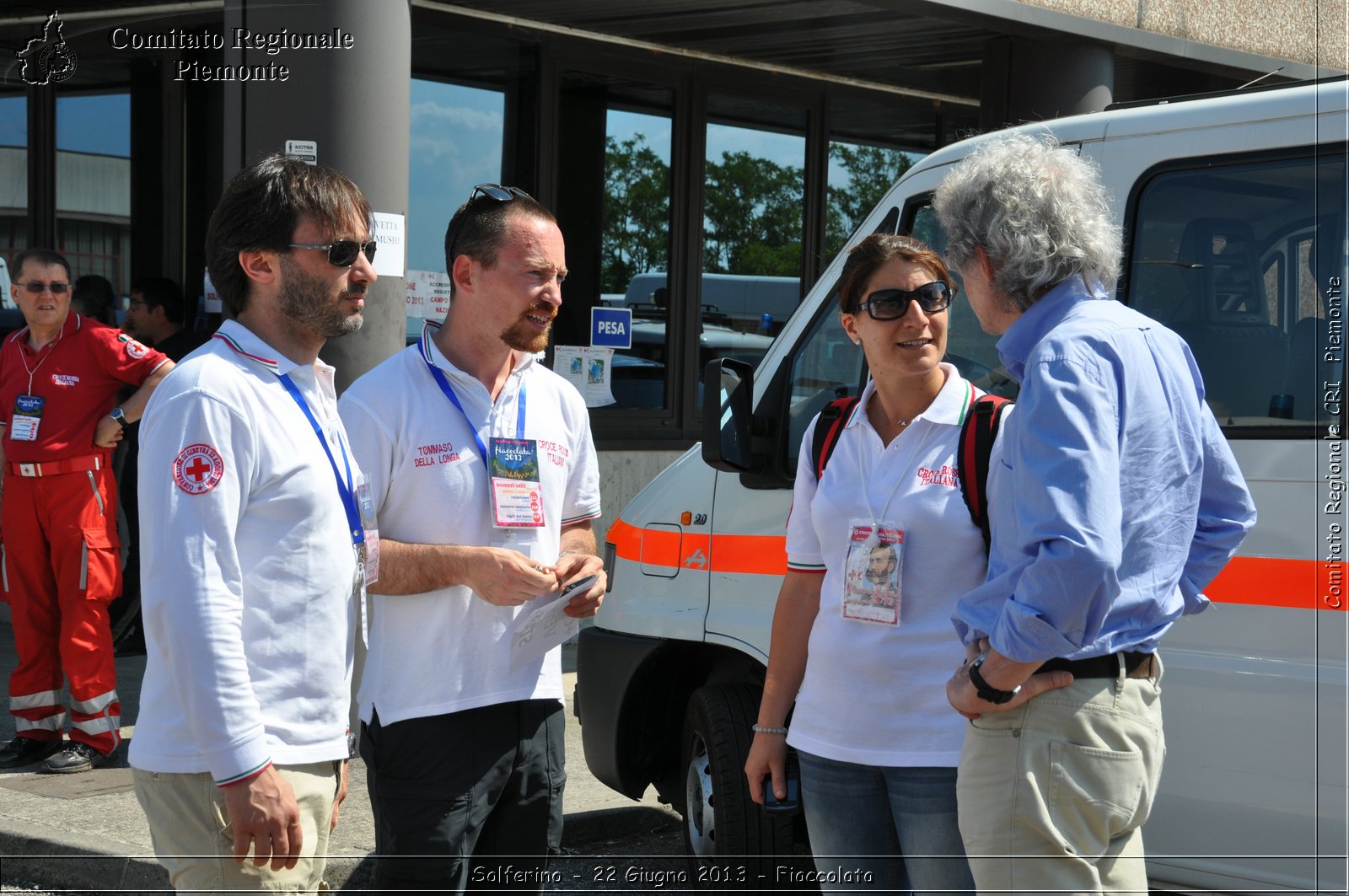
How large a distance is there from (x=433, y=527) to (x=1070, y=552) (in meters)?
1.36

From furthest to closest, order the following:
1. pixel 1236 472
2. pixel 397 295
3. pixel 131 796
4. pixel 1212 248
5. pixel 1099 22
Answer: pixel 1099 22 → pixel 397 295 → pixel 131 796 → pixel 1212 248 → pixel 1236 472

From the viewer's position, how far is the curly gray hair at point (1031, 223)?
2492 millimetres

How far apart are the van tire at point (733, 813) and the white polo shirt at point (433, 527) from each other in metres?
1.43

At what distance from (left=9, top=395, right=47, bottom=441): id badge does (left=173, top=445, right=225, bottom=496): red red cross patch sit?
14.3ft

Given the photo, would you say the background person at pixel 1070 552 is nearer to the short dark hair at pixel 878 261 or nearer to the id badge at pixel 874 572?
the id badge at pixel 874 572

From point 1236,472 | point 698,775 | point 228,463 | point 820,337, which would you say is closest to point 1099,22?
point 820,337

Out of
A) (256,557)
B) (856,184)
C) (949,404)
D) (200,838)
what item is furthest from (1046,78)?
(200,838)

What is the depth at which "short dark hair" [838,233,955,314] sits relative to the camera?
9.85 ft

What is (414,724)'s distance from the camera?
2.92 m

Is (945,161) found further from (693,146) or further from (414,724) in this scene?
(693,146)

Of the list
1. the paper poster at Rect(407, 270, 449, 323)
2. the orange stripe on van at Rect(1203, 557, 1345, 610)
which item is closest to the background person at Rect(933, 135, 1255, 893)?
the orange stripe on van at Rect(1203, 557, 1345, 610)

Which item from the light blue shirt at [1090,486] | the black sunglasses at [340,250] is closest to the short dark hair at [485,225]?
the black sunglasses at [340,250]

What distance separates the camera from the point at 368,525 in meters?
2.63

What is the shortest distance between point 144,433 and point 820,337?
2288 millimetres
